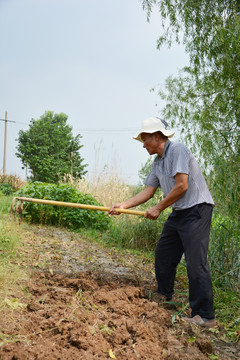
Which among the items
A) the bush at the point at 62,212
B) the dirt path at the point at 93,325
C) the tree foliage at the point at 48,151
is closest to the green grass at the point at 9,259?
the dirt path at the point at 93,325

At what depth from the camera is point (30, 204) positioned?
8156mm

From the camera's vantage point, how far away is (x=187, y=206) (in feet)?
12.8

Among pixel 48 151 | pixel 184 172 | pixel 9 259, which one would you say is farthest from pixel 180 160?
pixel 48 151

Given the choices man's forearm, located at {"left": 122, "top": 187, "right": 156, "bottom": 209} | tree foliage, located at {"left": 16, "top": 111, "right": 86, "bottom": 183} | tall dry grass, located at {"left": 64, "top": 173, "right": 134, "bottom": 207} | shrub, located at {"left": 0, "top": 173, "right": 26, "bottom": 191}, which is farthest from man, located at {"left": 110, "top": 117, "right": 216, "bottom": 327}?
tree foliage, located at {"left": 16, "top": 111, "right": 86, "bottom": 183}

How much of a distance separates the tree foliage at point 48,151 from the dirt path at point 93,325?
19.8m

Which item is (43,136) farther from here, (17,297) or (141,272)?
(17,297)

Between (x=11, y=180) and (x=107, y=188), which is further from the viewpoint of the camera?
(x=11, y=180)

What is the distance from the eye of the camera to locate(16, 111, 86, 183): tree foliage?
24969 millimetres

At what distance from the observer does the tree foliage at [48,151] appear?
24969 millimetres

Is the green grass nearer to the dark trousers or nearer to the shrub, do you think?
the dark trousers

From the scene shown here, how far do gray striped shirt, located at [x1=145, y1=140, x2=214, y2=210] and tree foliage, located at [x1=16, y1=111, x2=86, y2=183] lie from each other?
2035cm

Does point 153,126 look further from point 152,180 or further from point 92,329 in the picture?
point 92,329

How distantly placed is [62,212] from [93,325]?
5340mm

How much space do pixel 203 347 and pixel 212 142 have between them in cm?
268
